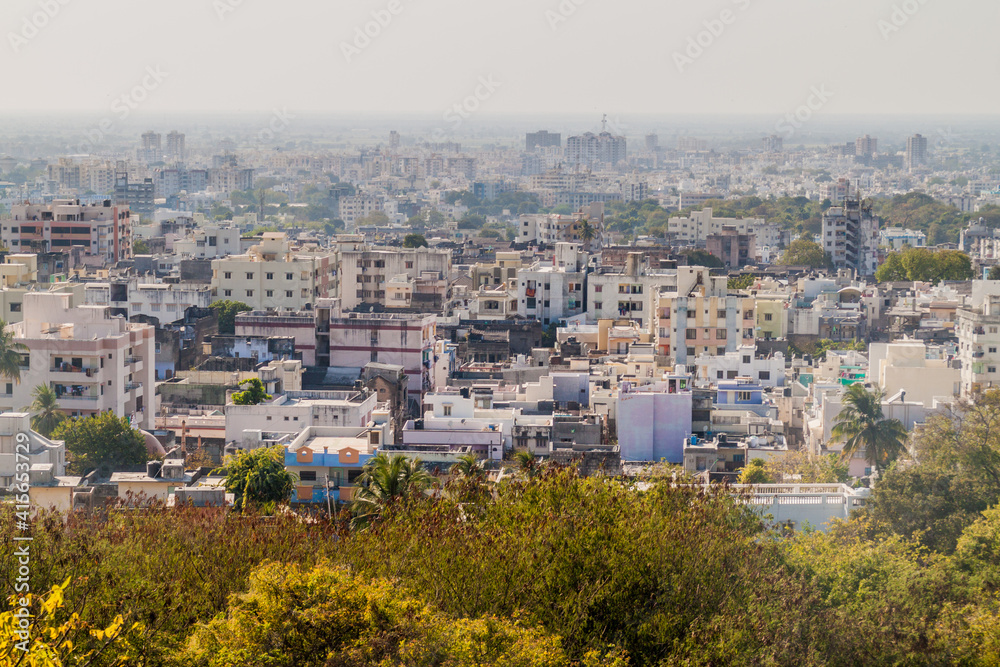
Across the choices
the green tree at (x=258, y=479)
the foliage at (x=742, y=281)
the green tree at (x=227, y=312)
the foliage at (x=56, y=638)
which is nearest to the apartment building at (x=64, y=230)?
the green tree at (x=227, y=312)

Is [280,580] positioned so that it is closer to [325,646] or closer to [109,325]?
[325,646]

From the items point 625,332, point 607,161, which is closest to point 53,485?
point 625,332

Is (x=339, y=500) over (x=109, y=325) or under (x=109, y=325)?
under

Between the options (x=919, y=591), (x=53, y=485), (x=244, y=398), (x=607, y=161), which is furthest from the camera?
(x=607, y=161)

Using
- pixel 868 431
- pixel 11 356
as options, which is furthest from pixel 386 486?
pixel 11 356

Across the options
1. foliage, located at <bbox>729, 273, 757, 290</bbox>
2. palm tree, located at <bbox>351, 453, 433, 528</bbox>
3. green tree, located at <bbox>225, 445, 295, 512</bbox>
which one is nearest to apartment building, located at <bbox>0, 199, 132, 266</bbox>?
foliage, located at <bbox>729, 273, 757, 290</bbox>

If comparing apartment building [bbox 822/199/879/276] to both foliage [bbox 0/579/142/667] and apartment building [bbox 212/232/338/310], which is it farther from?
foliage [bbox 0/579/142/667]

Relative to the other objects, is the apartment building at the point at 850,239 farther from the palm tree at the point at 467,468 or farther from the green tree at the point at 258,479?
the green tree at the point at 258,479
